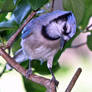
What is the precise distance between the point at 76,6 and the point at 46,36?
160mm

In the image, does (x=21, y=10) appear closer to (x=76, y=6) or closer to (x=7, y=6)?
(x=7, y=6)

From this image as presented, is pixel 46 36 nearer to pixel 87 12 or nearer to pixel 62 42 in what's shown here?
pixel 62 42

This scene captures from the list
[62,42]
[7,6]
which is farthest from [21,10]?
[62,42]

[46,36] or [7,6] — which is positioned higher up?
[7,6]

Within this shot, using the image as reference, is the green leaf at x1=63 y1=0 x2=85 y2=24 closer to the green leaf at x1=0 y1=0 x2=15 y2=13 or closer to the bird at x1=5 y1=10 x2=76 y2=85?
the bird at x1=5 y1=10 x2=76 y2=85

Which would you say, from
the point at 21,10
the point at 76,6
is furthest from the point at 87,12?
the point at 21,10

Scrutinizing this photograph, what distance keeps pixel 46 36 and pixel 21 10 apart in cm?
14

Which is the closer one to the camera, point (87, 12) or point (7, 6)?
point (7, 6)

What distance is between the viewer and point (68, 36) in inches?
37.9

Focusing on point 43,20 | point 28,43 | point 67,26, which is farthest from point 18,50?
point 67,26

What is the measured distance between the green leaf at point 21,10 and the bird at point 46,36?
0.19 ft

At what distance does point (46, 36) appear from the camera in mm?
1064

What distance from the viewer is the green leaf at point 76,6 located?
3.38 feet

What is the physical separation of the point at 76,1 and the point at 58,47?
199mm
